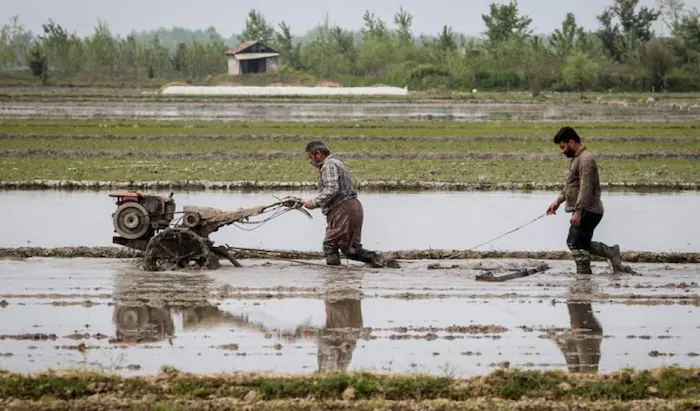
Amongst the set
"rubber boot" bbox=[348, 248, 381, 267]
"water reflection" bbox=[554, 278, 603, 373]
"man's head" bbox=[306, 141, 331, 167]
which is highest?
"man's head" bbox=[306, 141, 331, 167]

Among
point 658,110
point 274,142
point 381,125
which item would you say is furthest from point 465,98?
point 274,142

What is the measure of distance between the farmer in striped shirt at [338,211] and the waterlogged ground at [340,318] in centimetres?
31

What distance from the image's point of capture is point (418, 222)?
18.5 metres

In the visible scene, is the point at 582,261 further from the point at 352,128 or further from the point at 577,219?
the point at 352,128

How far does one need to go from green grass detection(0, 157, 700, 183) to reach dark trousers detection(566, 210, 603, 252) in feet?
34.7

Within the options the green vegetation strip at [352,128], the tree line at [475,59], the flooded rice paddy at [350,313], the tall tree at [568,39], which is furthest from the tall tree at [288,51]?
the flooded rice paddy at [350,313]

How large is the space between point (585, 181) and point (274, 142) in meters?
20.8

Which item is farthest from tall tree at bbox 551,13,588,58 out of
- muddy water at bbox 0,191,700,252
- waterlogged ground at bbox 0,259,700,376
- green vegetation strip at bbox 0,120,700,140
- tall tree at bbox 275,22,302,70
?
waterlogged ground at bbox 0,259,700,376

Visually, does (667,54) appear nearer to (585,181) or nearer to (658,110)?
(658,110)

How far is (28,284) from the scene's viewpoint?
41.8 feet

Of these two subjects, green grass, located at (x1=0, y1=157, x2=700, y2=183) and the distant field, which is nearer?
green grass, located at (x1=0, y1=157, x2=700, y2=183)

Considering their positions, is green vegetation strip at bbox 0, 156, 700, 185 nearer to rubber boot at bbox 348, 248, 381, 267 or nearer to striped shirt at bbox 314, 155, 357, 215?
striped shirt at bbox 314, 155, 357, 215

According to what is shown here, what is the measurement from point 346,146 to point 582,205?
19.1 meters

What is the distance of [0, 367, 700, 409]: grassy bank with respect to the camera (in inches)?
308
